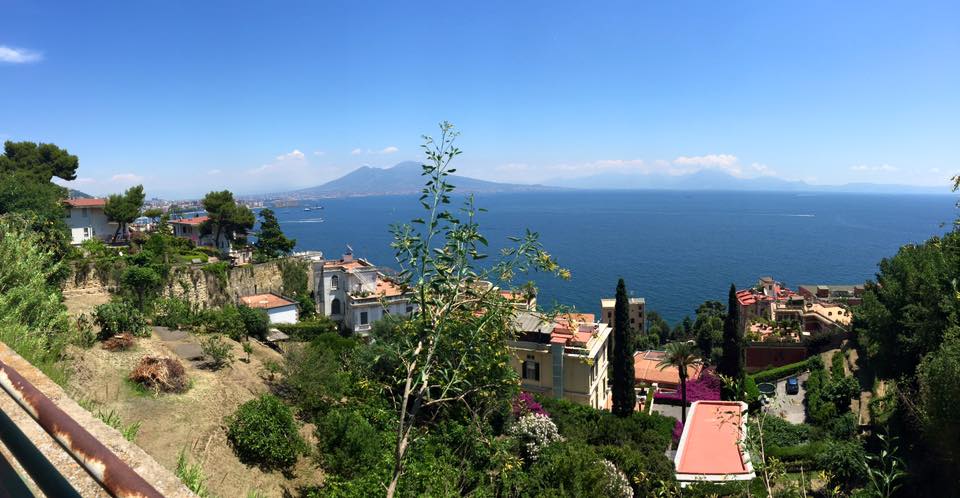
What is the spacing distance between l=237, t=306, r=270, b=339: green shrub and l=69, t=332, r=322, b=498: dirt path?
5.31 m

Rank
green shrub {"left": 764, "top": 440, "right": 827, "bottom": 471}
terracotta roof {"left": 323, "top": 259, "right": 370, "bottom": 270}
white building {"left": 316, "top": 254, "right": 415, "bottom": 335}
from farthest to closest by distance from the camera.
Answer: terracotta roof {"left": 323, "top": 259, "right": 370, "bottom": 270} → white building {"left": 316, "top": 254, "right": 415, "bottom": 335} → green shrub {"left": 764, "top": 440, "right": 827, "bottom": 471}

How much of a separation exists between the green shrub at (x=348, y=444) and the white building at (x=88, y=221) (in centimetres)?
2821

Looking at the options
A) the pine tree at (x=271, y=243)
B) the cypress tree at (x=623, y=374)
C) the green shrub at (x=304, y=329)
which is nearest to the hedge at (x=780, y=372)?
the cypress tree at (x=623, y=374)

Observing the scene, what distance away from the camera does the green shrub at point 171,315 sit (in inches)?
674

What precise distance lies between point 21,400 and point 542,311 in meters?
3.31

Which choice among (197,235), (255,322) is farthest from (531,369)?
(197,235)

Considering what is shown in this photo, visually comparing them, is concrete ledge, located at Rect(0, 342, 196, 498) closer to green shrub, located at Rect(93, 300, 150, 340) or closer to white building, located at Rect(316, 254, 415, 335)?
green shrub, located at Rect(93, 300, 150, 340)

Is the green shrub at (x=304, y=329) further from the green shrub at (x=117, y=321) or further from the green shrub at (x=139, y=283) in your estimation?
the green shrub at (x=117, y=321)

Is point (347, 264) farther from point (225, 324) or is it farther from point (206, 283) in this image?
Answer: point (225, 324)

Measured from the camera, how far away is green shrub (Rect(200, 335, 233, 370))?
535 inches

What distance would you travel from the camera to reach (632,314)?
174 feet

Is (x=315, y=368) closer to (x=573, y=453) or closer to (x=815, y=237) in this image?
(x=573, y=453)

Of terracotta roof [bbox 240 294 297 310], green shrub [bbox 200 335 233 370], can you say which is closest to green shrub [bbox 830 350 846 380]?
green shrub [bbox 200 335 233 370]

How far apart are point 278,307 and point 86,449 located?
88.5ft
